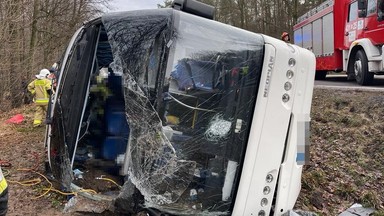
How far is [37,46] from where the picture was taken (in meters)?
18.8

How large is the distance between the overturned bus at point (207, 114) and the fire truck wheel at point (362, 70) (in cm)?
699

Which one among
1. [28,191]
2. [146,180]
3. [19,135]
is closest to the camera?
[146,180]

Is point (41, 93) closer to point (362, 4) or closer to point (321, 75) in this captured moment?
point (362, 4)

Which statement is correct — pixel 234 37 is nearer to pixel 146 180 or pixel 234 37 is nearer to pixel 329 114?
pixel 146 180

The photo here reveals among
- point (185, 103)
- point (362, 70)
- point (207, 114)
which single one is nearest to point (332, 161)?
point (207, 114)

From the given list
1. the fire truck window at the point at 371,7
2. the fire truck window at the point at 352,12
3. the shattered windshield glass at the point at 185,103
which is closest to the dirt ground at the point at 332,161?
the shattered windshield glass at the point at 185,103

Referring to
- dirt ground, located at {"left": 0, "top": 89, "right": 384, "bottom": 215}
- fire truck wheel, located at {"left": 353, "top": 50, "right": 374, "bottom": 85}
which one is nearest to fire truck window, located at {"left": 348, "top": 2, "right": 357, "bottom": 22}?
fire truck wheel, located at {"left": 353, "top": 50, "right": 374, "bottom": 85}

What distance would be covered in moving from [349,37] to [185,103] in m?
9.41

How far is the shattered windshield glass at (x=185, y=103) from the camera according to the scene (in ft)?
9.13

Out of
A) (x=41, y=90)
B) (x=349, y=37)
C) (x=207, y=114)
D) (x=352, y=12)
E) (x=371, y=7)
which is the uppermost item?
(x=352, y=12)

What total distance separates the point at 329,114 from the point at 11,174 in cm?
483

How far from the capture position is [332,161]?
197 inches

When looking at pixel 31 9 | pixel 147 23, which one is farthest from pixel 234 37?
pixel 31 9

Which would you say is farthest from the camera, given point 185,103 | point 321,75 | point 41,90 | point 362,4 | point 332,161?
point 321,75
